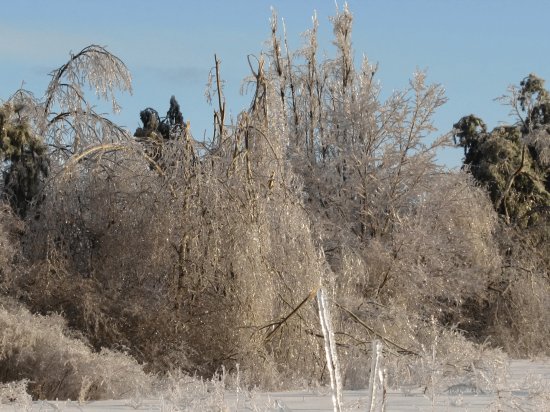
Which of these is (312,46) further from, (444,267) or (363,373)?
(363,373)

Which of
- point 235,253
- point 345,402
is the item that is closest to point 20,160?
point 235,253

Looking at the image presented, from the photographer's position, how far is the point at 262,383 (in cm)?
1008

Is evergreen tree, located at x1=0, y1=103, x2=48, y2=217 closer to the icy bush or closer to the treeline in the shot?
the treeline

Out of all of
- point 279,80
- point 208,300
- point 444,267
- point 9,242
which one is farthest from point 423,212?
point 9,242

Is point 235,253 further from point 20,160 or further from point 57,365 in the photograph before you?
point 20,160

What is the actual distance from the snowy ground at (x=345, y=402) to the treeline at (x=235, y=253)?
1002 millimetres

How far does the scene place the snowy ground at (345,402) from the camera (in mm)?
6883

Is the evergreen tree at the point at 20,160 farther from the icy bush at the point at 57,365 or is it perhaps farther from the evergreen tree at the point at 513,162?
the evergreen tree at the point at 513,162

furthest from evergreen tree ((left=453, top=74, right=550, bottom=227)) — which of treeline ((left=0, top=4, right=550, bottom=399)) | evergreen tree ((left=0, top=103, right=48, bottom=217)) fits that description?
evergreen tree ((left=0, top=103, right=48, bottom=217))

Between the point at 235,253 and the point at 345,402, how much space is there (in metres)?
3.45

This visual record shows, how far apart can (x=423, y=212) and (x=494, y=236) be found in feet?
7.98

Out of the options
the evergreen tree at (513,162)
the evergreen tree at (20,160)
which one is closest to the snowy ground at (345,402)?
the evergreen tree at (20,160)

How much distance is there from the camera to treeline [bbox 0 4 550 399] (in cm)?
1084

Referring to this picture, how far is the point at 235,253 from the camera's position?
1075 centimetres
